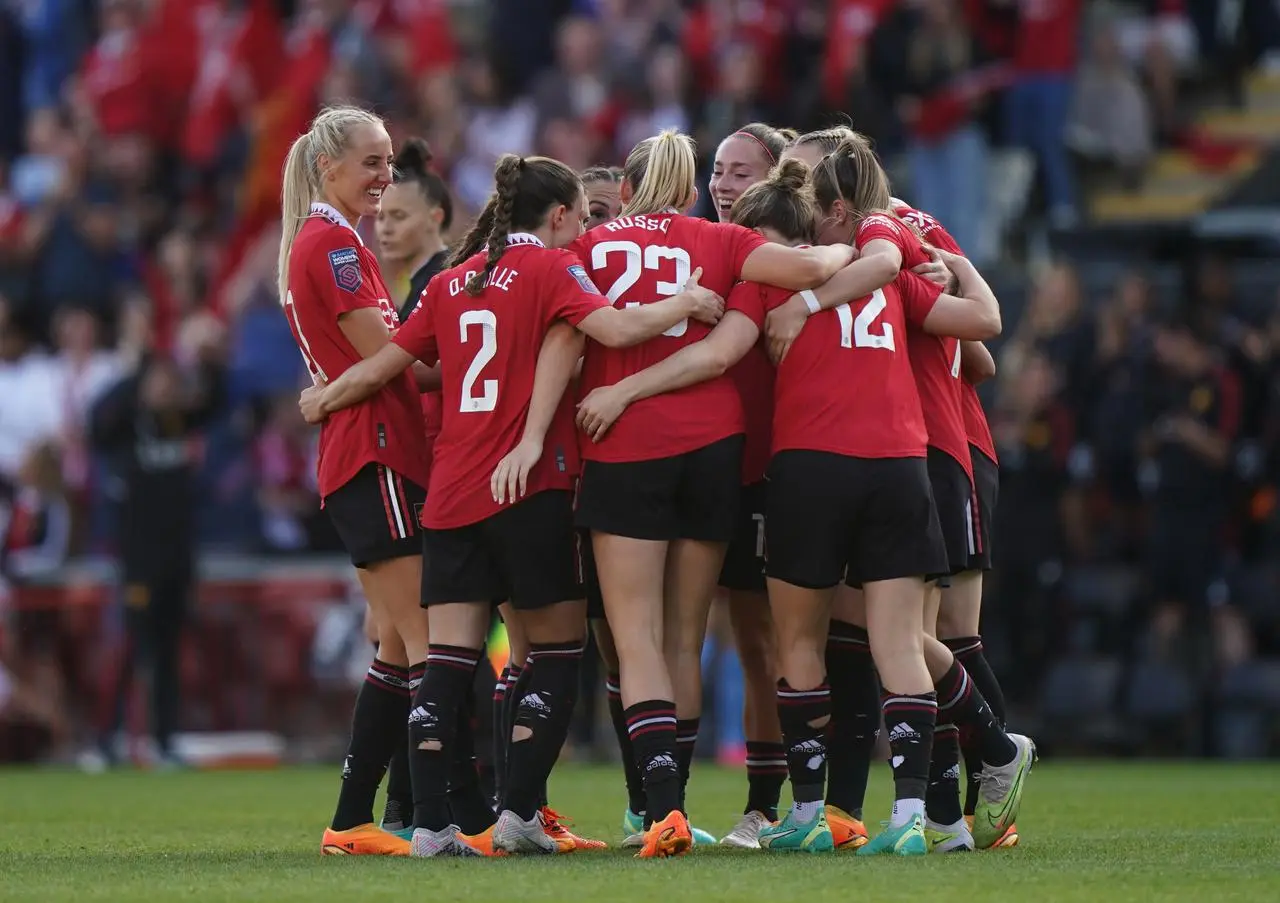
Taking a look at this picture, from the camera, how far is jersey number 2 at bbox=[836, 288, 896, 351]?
275 inches

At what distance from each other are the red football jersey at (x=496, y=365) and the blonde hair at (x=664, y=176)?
37cm

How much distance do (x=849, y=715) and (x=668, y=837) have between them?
3.20 feet

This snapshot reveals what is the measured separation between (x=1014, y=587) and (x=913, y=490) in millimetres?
6644

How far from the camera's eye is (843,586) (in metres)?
7.43

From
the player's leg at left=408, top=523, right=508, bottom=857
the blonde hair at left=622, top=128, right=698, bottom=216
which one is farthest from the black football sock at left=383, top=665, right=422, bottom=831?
the blonde hair at left=622, top=128, right=698, bottom=216

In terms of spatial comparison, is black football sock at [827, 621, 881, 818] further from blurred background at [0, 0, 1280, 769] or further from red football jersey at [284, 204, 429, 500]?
blurred background at [0, 0, 1280, 769]

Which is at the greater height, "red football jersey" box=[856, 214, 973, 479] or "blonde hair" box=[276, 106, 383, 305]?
"blonde hair" box=[276, 106, 383, 305]

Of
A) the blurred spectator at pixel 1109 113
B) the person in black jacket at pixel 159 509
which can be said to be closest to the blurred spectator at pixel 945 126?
the blurred spectator at pixel 1109 113

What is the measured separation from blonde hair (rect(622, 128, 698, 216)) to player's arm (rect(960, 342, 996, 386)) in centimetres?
118

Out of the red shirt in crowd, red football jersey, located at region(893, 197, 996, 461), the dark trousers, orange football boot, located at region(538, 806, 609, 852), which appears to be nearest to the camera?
orange football boot, located at region(538, 806, 609, 852)

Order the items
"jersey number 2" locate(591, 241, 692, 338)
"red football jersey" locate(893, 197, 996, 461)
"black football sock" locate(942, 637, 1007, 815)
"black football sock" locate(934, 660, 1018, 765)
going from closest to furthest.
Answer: "jersey number 2" locate(591, 241, 692, 338), "black football sock" locate(934, 660, 1018, 765), "black football sock" locate(942, 637, 1007, 815), "red football jersey" locate(893, 197, 996, 461)

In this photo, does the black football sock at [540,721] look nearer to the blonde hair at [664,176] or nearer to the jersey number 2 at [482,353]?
the jersey number 2 at [482,353]

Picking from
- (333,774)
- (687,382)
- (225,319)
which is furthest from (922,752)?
(225,319)

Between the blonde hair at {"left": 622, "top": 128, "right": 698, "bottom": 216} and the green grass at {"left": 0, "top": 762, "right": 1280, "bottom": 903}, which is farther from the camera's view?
the blonde hair at {"left": 622, "top": 128, "right": 698, "bottom": 216}
